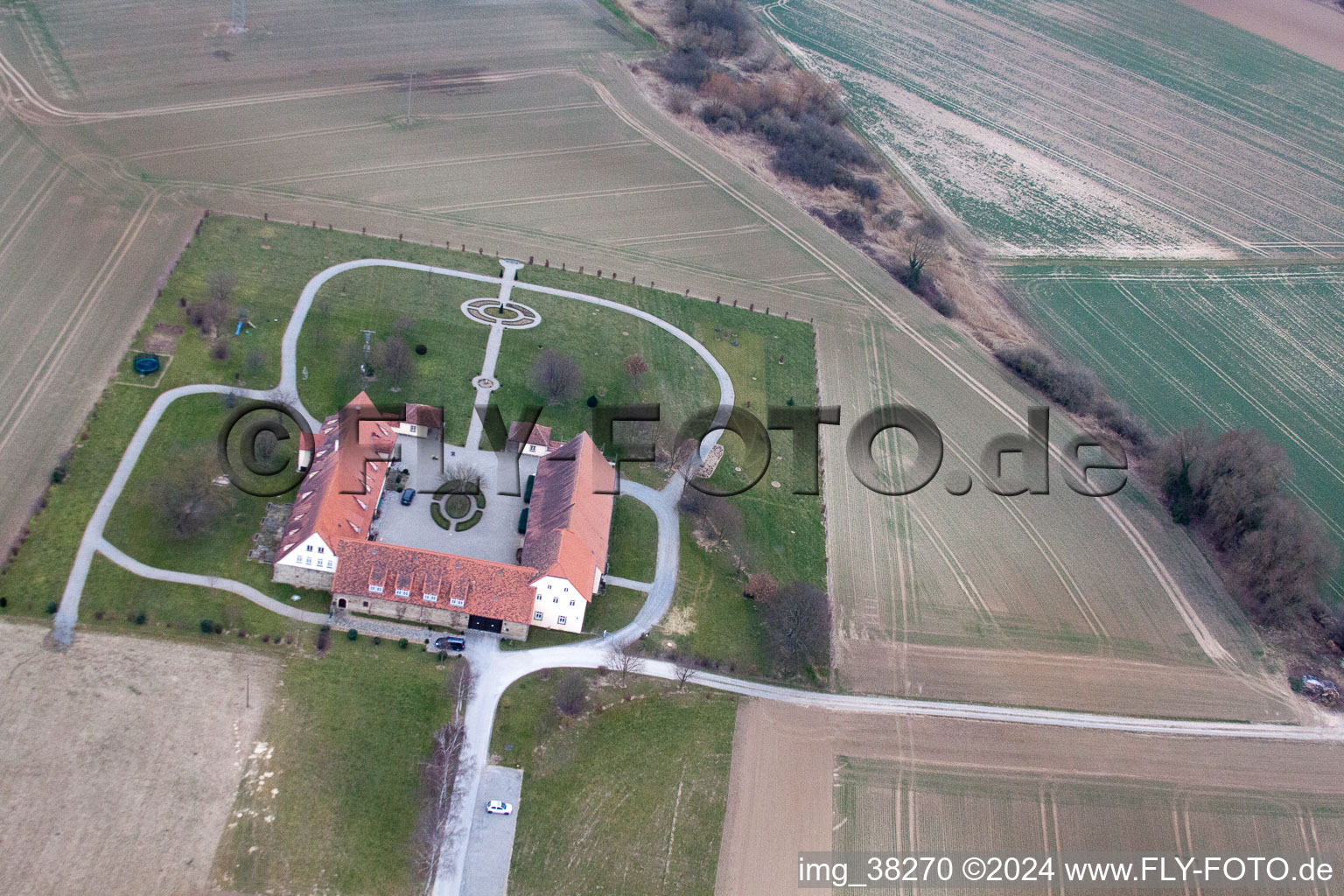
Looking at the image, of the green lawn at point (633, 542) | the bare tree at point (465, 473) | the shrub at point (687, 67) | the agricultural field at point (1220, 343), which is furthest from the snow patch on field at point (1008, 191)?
the bare tree at point (465, 473)

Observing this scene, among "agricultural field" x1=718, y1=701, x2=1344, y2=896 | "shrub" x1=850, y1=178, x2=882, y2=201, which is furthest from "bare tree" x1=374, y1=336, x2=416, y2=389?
"shrub" x1=850, y1=178, x2=882, y2=201

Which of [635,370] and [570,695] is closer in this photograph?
[570,695]

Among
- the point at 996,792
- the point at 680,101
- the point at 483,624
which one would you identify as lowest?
the point at 996,792

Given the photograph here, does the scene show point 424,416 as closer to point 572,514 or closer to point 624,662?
point 572,514

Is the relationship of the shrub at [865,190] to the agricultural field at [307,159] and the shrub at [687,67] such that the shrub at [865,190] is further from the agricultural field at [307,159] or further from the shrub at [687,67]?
the shrub at [687,67]

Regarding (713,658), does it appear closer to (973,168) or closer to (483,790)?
(483,790)

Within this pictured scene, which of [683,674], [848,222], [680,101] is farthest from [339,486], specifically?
[680,101]
